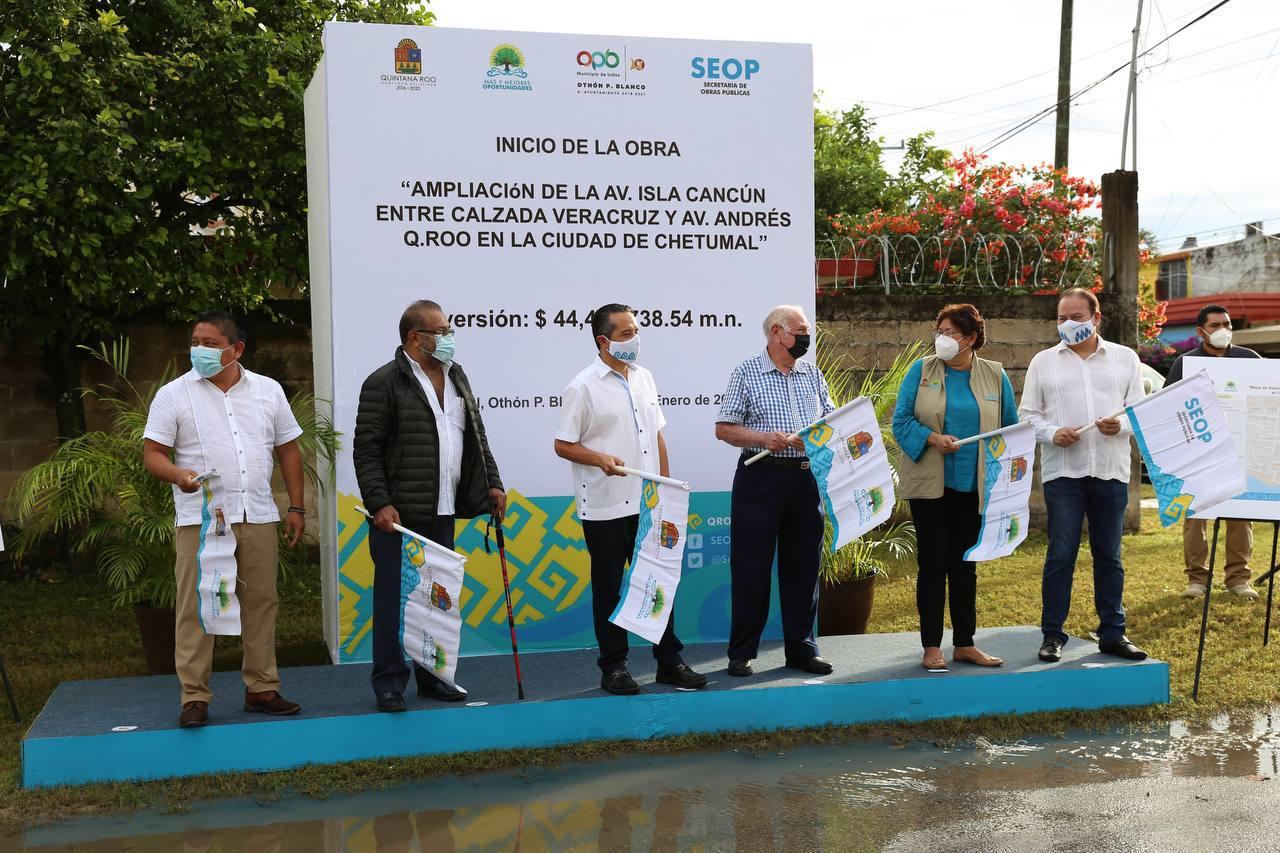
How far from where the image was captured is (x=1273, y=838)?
3965 millimetres

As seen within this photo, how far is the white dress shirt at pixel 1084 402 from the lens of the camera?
18.8 ft

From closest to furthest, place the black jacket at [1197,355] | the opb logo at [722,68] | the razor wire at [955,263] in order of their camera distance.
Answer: the opb logo at [722,68]
the black jacket at [1197,355]
the razor wire at [955,263]

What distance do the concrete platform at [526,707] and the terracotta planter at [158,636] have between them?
45 centimetres

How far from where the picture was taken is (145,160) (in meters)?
7.63

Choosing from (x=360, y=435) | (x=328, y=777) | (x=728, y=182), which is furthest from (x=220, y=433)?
(x=728, y=182)

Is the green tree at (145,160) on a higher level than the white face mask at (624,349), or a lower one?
higher

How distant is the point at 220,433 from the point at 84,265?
3.56 meters

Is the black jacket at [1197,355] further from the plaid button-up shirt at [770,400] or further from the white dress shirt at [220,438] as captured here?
the white dress shirt at [220,438]

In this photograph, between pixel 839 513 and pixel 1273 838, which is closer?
pixel 1273 838

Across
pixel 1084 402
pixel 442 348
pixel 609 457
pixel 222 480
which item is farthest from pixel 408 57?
pixel 1084 402

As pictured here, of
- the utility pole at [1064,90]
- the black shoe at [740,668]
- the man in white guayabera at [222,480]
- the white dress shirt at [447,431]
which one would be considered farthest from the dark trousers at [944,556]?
the utility pole at [1064,90]

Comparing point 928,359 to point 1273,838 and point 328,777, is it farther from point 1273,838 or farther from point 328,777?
point 328,777

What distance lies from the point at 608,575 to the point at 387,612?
92 cm

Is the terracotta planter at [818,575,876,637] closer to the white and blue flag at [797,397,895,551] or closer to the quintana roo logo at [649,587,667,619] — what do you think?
the white and blue flag at [797,397,895,551]
